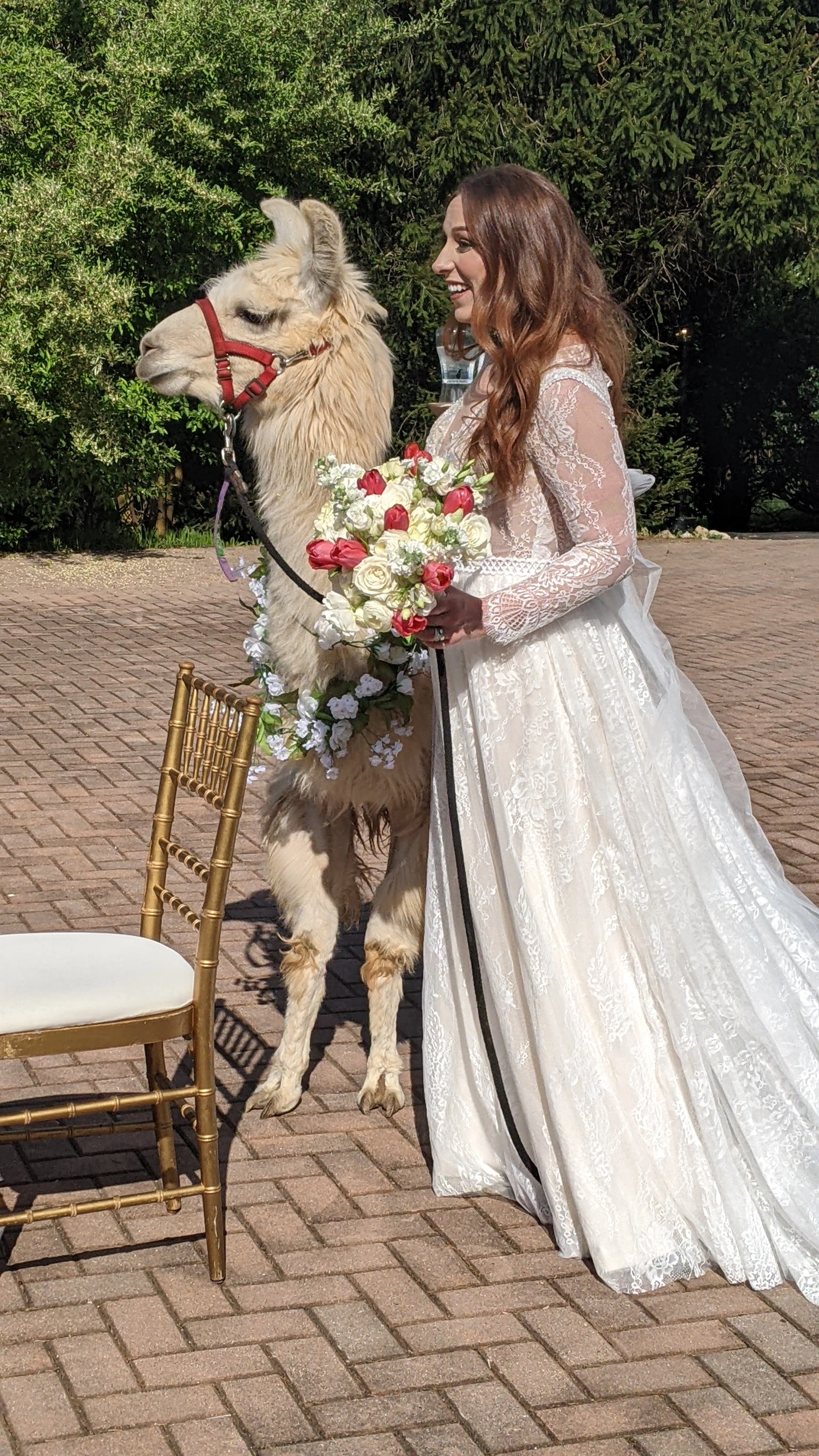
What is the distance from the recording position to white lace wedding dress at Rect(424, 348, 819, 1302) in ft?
11.2

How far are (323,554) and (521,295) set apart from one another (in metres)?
0.69

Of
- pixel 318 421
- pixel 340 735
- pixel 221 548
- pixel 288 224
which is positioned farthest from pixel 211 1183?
pixel 288 224

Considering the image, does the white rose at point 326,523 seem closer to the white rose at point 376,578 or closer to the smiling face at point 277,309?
the white rose at point 376,578

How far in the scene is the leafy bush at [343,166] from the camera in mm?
14719

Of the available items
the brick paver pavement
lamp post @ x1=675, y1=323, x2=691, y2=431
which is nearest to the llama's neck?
the brick paver pavement

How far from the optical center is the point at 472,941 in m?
3.70

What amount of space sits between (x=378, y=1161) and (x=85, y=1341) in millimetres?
1061

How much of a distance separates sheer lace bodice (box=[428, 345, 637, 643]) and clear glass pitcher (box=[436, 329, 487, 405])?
0.98ft

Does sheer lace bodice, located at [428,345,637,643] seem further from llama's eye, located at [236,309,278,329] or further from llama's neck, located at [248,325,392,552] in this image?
llama's eye, located at [236,309,278,329]

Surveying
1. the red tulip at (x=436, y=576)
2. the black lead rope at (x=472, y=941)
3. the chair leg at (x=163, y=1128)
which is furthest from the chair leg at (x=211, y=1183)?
the red tulip at (x=436, y=576)

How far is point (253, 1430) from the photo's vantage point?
286 centimetres

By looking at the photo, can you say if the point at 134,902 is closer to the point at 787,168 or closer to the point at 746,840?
the point at 746,840

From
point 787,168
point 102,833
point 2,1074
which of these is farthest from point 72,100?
point 2,1074

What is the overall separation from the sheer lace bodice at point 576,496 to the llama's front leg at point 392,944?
3.28ft
